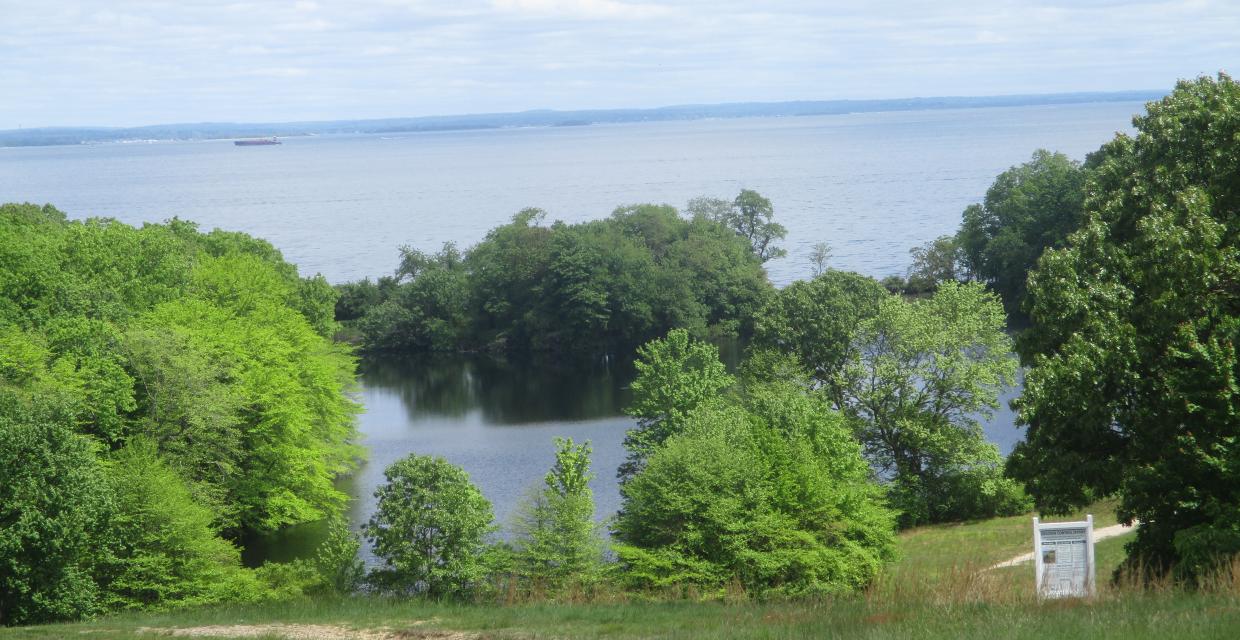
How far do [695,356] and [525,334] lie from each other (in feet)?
136

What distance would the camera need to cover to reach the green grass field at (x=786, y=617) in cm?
1497

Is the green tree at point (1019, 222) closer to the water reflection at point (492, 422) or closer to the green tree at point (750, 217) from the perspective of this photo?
the water reflection at point (492, 422)

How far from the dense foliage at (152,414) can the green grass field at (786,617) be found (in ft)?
9.08

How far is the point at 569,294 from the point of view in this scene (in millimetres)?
79250

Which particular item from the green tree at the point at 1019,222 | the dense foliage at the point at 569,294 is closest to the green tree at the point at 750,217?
the dense foliage at the point at 569,294

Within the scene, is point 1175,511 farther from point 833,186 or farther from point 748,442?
point 833,186

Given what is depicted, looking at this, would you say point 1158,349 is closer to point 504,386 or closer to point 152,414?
point 152,414

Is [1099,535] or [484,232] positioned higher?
[484,232]

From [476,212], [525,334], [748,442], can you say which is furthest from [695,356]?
[476,212]

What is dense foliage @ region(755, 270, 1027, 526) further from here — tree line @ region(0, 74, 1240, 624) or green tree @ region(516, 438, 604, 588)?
green tree @ region(516, 438, 604, 588)

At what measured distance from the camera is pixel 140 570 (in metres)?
27.1

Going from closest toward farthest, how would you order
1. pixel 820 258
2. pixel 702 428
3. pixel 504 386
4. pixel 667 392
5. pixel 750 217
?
pixel 702 428 → pixel 667 392 → pixel 504 386 → pixel 820 258 → pixel 750 217

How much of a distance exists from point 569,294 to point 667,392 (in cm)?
4128

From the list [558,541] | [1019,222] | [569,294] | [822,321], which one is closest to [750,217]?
[569,294]
